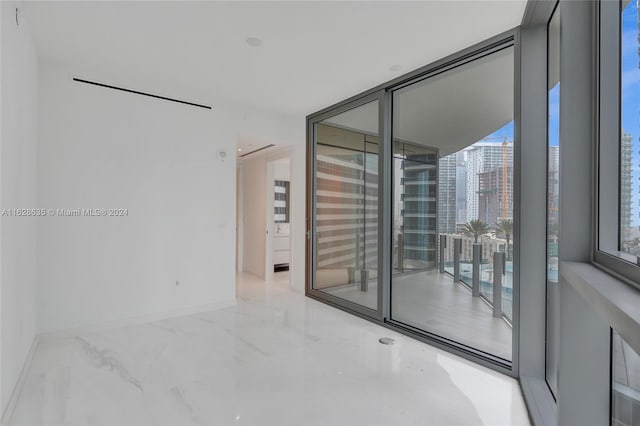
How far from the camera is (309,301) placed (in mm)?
4684

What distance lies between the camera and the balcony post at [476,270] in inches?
114

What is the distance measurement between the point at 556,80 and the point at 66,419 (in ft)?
12.7

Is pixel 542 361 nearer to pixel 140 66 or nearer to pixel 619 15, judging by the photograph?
pixel 619 15

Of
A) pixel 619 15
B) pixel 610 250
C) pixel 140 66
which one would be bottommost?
pixel 610 250

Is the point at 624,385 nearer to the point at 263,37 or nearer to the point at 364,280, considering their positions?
the point at 364,280

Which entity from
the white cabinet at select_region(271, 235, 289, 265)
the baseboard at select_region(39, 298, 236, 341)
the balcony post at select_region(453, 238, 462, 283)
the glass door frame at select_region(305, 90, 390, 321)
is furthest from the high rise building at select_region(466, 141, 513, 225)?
the white cabinet at select_region(271, 235, 289, 265)

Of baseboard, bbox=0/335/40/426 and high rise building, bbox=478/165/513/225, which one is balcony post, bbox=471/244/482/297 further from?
baseboard, bbox=0/335/40/426

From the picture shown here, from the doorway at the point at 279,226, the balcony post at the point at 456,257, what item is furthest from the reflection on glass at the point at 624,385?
the doorway at the point at 279,226

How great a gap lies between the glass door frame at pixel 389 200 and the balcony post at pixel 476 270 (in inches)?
14.3

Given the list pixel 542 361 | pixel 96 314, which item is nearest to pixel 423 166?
pixel 542 361

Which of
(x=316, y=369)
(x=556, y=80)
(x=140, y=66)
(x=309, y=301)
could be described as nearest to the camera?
(x=556, y=80)

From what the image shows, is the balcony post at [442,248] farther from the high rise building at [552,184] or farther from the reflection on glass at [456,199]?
the high rise building at [552,184]

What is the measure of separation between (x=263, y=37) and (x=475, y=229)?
2.46 meters

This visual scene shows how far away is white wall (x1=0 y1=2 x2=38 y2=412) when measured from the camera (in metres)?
1.99
